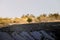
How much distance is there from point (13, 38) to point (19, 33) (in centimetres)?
19


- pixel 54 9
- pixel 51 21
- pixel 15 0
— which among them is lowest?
pixel 51 21

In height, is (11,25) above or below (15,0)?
below

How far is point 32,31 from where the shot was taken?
372 centimetres

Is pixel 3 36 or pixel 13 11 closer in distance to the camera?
pixel 3 36

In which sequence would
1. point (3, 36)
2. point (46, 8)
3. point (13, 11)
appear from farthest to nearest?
1. point (46, 8)
2. point (13, 11)
3. point (3, 36)

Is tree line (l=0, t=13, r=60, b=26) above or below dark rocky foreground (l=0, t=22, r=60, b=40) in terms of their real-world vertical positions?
above

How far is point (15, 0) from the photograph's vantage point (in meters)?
3.80

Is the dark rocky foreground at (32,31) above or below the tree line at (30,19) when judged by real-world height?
below

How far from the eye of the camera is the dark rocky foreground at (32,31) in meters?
3.51

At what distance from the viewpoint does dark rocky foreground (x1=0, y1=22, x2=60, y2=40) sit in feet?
11.5

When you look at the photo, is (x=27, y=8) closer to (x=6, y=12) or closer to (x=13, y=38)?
(x=6, y=12)

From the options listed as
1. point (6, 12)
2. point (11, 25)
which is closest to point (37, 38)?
point (11, 25)

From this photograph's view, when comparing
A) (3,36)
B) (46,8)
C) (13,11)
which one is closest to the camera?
(3,36)

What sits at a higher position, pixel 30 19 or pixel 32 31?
pixel 30 19
